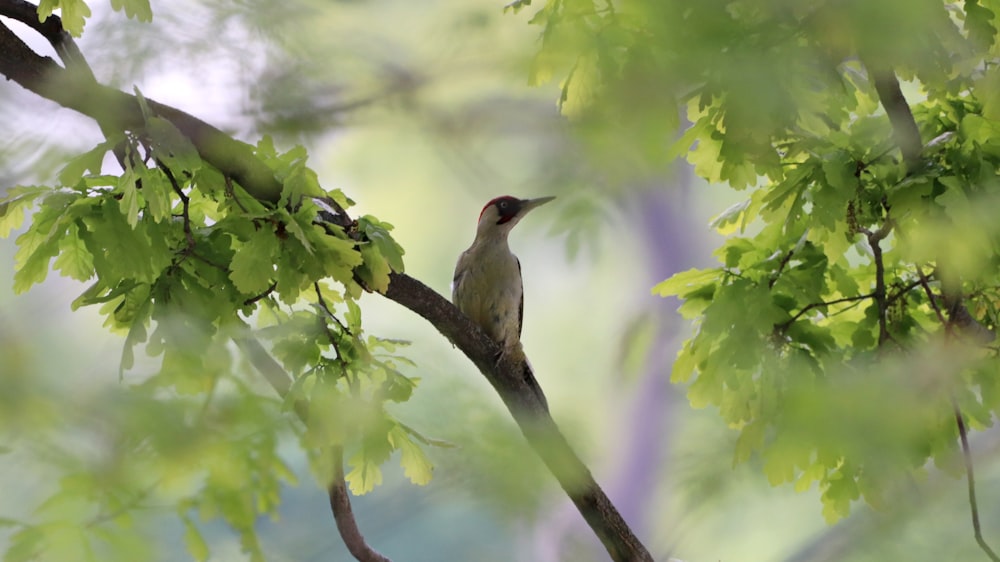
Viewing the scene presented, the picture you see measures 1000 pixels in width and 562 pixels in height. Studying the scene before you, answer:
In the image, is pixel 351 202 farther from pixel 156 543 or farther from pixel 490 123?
pixel 156 543

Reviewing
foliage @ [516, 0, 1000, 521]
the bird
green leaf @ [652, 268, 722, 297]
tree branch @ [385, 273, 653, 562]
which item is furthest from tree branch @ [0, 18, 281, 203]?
the bird

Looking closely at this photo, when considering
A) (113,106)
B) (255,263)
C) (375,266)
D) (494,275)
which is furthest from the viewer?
(494,275)

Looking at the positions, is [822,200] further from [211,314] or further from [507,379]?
[211,314]

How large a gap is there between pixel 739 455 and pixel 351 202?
0.74m

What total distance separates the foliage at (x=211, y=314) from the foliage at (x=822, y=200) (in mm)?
295

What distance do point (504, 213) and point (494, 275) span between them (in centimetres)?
15

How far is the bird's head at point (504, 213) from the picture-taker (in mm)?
2092

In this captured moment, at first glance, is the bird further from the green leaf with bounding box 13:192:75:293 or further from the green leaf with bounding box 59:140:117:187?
the green leaf with bounding box 59:140:117:187

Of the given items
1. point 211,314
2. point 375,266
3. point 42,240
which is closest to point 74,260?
point 42,240

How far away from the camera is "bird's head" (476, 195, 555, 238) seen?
2092 millimetres

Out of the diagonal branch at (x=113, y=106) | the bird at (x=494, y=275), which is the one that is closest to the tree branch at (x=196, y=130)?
the diagonal branch at (x=113, y=106)

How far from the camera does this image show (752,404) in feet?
5.01

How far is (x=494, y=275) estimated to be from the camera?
2086 mm

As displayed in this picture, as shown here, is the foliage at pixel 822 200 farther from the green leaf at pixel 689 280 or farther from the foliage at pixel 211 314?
the foliage at pixel 211 314
